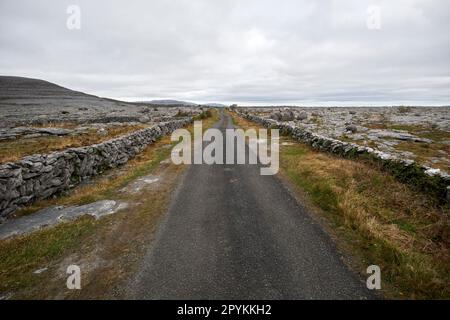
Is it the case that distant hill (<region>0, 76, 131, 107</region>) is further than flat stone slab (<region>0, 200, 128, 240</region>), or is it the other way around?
distant hill (<region>0, 76, 131, 107</region>)

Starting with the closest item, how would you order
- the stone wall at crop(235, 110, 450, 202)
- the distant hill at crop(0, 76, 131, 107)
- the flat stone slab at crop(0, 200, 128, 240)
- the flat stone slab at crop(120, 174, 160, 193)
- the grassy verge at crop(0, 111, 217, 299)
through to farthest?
A: the grassy verge at crop(0, 111, 217, 299), the flat stone slab at crop(0, 200, 128, 240), the stone wall at crop(235, 110, 450, 202), the flat stone slab at crop(120, 174, 160, 193), the distant hill at crop(0, 76, 131, 107)

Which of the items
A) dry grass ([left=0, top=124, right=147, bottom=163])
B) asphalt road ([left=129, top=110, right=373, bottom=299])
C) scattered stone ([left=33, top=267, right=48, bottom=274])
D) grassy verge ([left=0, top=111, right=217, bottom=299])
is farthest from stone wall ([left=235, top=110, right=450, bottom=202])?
dry grass ([left=0, top=124, right=147, bottom=163])

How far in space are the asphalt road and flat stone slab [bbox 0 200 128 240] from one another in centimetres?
217

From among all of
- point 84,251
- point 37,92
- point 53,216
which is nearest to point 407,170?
point 84,251

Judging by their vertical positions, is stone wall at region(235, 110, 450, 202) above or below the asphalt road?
above

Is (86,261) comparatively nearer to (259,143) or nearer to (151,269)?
(151,269)

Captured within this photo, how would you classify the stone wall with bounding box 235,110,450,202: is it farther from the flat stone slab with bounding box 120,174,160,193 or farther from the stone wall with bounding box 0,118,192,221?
the stone wall with bounding box 0,118,192,221

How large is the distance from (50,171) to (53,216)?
2.24 m

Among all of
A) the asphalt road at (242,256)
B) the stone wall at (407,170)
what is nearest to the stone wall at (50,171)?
the asphalt road at (242,256)

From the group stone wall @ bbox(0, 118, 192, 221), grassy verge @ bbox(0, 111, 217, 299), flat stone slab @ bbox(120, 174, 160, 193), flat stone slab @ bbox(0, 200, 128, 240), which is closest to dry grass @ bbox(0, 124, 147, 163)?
stone wall @ bbox(0, 118, 192, 221)

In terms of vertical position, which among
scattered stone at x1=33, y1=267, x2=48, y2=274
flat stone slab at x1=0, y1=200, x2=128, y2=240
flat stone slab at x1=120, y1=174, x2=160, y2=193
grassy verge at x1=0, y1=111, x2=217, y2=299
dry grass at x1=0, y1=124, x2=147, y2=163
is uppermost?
dry grass at x1=0, y1=124, x2=147, y2=163

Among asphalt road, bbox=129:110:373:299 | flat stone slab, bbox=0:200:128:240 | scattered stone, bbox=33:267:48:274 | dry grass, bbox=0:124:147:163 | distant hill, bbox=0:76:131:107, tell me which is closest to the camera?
asphalt road, bbox=129:110:373:299

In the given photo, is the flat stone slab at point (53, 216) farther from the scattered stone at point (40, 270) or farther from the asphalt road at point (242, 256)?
the asphalt road at point (242, 256)

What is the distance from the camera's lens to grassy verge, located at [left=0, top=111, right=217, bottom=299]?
4566 mm
